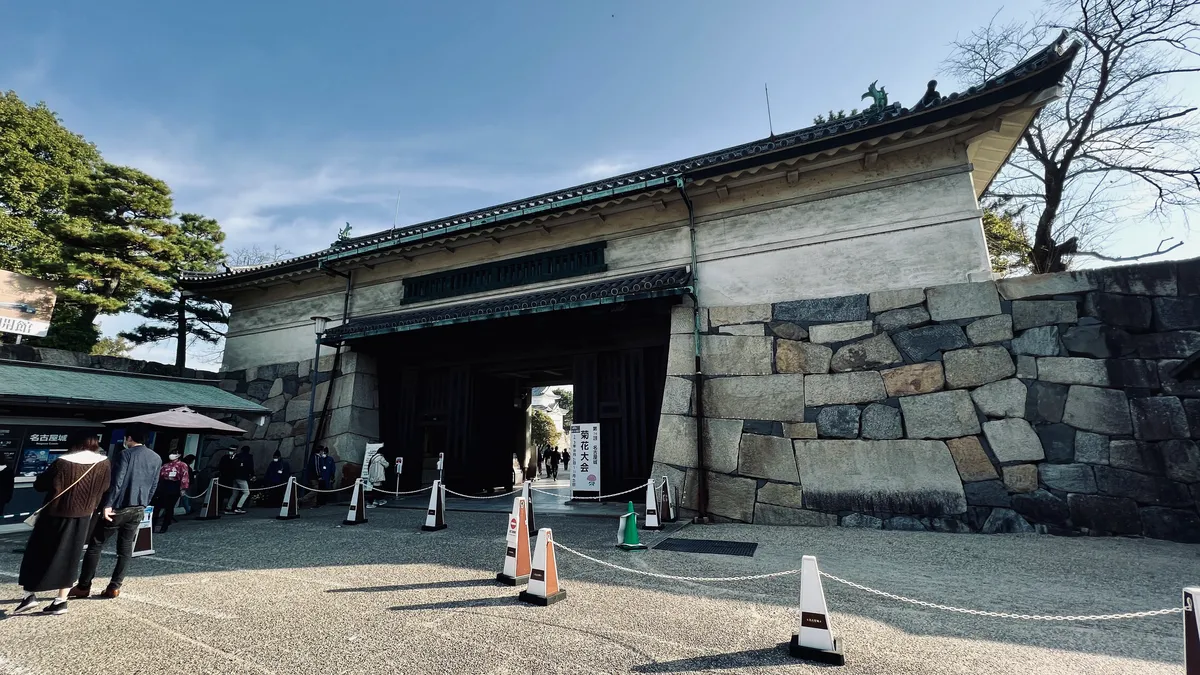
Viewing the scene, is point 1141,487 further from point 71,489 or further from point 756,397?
point 71,489

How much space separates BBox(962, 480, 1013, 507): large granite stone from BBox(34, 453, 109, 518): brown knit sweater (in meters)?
10.9

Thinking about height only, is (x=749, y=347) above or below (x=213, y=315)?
below

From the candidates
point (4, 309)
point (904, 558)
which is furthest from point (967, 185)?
point (4, 309)

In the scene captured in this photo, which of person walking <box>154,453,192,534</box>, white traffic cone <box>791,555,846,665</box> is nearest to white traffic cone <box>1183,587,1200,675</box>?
white traffic cone <box>791,555,846,665</box>

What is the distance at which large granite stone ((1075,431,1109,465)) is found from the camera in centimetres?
670

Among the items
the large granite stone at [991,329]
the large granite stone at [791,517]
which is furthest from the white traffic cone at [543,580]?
the large granite stone at [991,329]

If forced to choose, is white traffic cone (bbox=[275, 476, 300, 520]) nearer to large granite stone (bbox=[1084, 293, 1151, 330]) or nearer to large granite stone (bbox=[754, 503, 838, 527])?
large granite stone (bbox=[754, 503, 838, 527])

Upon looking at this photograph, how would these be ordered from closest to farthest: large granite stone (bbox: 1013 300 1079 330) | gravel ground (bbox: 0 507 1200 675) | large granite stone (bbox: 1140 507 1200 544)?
gravel ground (bbox: 0 507 1200 675) → large granite stone (bbox: 1140 507 1200 544) → large granite stone (bbox: 1013 300 1079 330)

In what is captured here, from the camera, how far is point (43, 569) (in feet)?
13.9

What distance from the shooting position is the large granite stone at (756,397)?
8.41m

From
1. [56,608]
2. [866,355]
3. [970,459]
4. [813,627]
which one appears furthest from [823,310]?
[56,608]

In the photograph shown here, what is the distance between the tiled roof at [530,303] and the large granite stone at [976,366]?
180 inches

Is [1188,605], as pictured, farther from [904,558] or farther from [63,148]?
[63,148]

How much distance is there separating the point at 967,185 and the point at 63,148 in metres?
31.6
